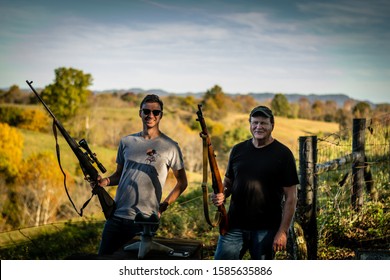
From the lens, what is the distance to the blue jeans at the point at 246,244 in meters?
2.83

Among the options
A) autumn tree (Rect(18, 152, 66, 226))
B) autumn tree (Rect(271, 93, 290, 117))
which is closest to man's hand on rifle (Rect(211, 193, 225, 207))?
autumn tree (Rect(271, 93, 290, 117))

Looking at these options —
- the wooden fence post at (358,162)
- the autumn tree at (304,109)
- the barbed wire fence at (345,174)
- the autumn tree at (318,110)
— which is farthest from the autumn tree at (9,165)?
the wooden fence post at (358,162)

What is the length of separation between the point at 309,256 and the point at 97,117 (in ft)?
126

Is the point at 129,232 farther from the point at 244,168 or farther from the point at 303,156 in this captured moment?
the point at 303,156

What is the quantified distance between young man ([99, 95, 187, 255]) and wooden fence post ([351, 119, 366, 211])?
3.00 meters

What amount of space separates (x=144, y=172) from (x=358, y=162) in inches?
130

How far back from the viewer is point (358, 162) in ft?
17.5

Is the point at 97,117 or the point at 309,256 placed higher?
the point at 97,117

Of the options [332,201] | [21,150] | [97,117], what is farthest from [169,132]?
[332,201]

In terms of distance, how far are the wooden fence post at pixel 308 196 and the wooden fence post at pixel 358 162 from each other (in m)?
1.17

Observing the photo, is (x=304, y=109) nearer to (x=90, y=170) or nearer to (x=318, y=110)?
(x=318, y=110)

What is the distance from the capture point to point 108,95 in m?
44.0

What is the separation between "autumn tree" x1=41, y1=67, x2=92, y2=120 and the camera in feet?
125
